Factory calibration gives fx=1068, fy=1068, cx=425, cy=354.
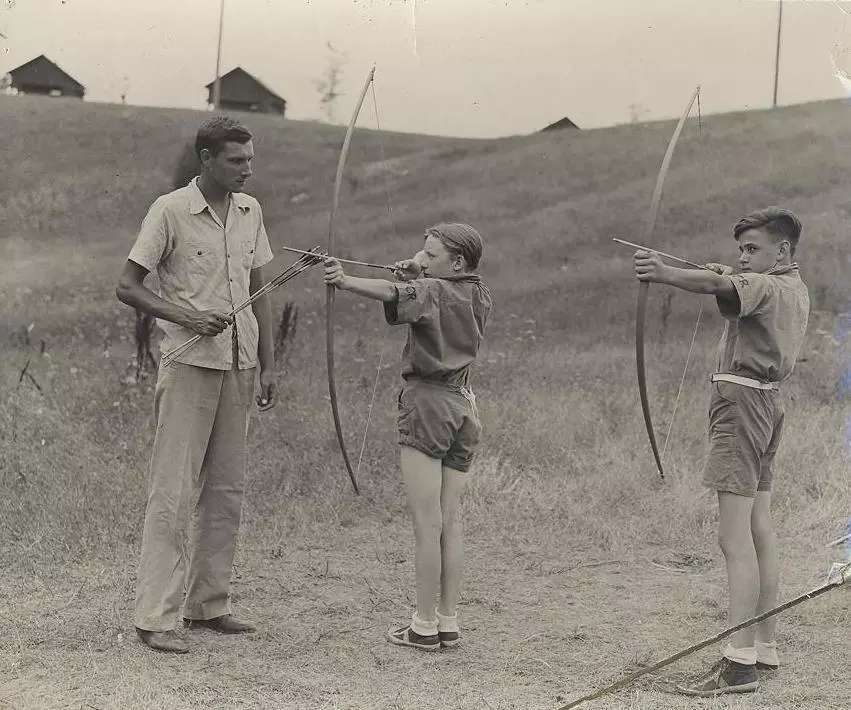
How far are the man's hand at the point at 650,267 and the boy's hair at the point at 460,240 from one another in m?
0.73

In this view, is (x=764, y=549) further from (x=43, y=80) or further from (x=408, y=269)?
(x=43, y=80)

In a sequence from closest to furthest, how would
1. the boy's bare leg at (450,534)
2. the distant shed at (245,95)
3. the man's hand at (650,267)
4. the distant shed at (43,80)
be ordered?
the man's hand at (650,267) → the boy's bare leg at (450,534) → the distant shed at (43,80) → the distant shed at (245,95)

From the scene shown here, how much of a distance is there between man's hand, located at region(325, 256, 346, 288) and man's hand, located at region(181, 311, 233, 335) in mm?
512

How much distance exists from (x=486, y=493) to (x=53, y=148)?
3.51 meters

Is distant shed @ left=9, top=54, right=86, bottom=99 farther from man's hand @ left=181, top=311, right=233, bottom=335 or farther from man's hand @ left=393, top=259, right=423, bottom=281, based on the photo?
man's hand @ left=393, top=259, right=423, bottom=281

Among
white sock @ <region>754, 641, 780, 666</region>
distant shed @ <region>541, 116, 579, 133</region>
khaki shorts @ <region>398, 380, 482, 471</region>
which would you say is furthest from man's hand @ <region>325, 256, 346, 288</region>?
distant shed @ <region>541, 116, 579, 133</region>

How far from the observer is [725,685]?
3.85 m

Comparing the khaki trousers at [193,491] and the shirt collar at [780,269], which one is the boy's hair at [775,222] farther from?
the khaki trousers at [193,491]

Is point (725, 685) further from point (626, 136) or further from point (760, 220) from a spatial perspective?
point (626, 136)

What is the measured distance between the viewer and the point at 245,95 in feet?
22.8

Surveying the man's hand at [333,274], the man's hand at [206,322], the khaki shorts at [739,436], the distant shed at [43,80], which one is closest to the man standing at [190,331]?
the man's hand at [206,322]

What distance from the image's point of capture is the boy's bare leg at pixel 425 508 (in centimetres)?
407

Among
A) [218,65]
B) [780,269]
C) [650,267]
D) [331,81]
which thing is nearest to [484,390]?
[331,81]

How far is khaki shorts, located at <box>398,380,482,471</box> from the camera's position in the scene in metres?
4.03
